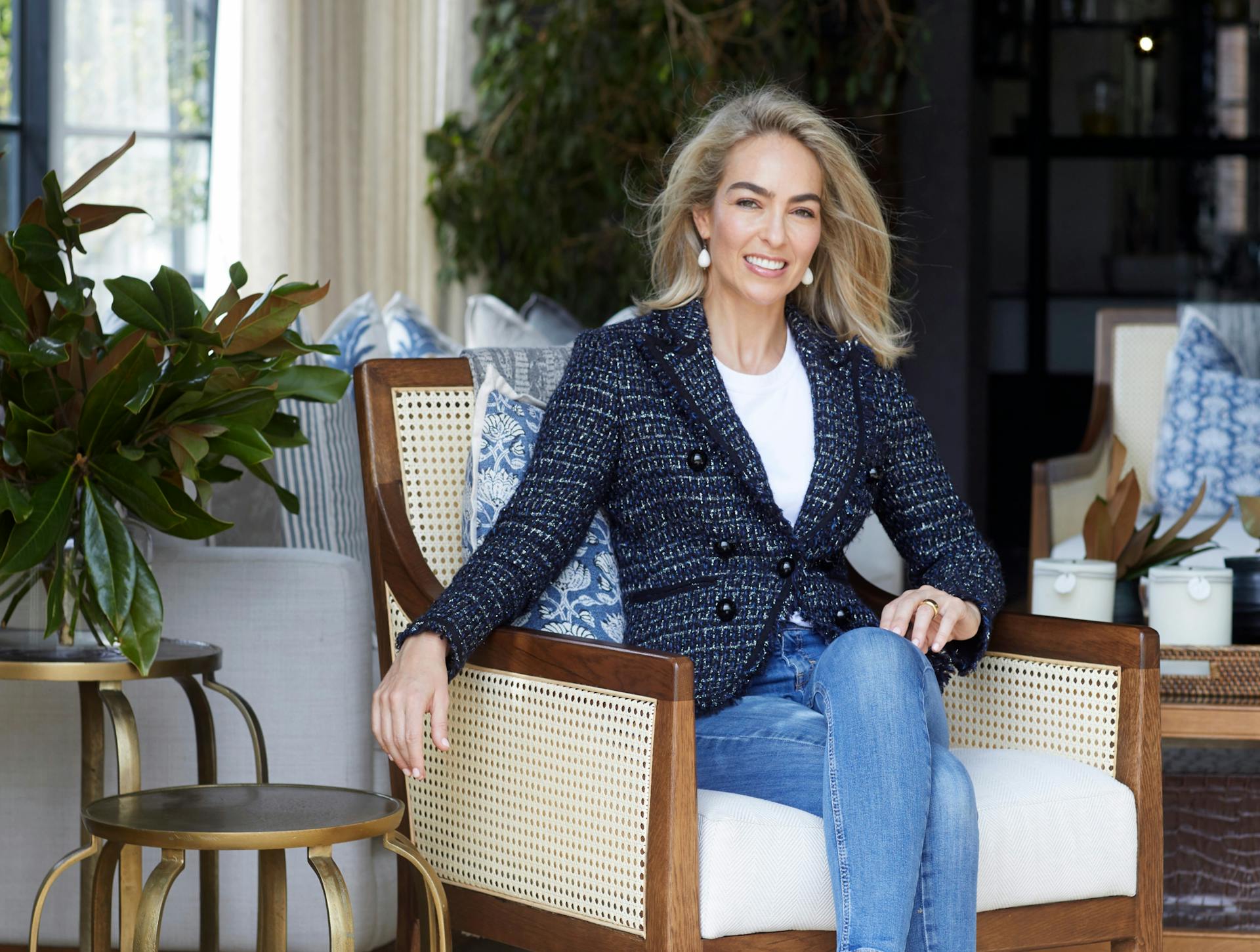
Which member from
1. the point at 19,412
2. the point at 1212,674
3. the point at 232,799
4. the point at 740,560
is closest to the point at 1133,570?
the point at 1212,674

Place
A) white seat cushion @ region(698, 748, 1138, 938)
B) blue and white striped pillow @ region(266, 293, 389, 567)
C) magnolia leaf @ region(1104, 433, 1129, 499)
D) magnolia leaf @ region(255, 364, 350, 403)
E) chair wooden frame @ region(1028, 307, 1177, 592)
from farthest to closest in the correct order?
chair wooden frame @ region(1028, 307, 1177, 592) < blue and white striped pillow @ region(266, 293, 389, 567) < magnolia leaf @ region(1104, 433, 1129, 499) < magnolia leaf @ region(255, 364, 350, 403) < white seat cushion @ region(698, 748, 1138, 938)

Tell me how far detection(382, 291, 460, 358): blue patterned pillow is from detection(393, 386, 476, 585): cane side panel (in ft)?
2.64

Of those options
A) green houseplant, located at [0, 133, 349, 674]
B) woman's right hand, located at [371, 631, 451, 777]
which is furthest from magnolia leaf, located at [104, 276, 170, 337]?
woman's right hand, located at [371, 631, 451, 777]

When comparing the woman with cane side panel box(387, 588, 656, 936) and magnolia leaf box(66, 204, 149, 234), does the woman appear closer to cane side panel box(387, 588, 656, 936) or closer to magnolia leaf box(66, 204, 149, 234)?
cane side panel box(387, 588, 656, 936)

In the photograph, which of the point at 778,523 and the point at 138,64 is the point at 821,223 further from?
the point at 138,64

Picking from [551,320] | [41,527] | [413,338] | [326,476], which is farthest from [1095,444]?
[41,527]

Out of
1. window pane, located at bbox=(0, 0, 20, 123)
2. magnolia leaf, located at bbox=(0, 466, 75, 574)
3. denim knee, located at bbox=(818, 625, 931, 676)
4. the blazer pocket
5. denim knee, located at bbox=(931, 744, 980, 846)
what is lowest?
denim knee, located at bbox=(931, 744, 980, 846)

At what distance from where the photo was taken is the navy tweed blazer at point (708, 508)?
6.01 ft

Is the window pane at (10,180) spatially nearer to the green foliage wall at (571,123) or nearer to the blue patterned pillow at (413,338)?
the green foliage wall at (571,123)

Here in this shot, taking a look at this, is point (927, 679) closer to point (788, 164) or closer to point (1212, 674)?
point (1212, 674)

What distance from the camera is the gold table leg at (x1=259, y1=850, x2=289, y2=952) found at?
5.10ft

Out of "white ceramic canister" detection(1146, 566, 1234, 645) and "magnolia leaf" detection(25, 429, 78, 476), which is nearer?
"magnolia leaf" detection(25, 429, 78, 476)

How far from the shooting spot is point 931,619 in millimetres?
1813

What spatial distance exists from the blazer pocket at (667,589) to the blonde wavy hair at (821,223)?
39cm
